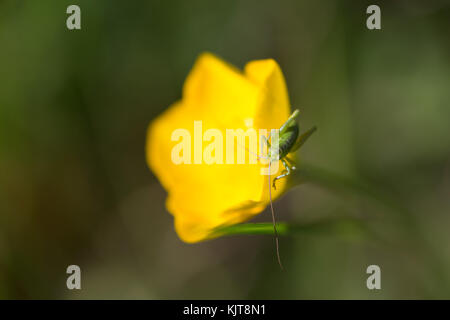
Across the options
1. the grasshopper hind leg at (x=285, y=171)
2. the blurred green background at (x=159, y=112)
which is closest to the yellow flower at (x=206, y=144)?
the grasshopper hind leg at (x=285, y=171)

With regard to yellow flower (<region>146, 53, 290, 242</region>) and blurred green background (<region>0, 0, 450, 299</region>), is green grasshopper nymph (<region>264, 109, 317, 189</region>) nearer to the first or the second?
yellow flower (<region>146, 53, 290, 242</region>)

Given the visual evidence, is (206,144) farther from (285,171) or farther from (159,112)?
(159,112)

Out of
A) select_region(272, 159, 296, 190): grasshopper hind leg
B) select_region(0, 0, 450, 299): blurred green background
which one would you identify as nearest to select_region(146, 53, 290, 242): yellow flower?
select_region(272, 159, 296, 190): grasshopper hind leg

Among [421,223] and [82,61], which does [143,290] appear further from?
[421,223]

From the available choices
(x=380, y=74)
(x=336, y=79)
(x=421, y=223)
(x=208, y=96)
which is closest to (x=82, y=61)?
(x=208, y=96)

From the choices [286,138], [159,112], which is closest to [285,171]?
[286,138]

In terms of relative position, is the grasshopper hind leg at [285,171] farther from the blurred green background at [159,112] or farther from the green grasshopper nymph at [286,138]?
the blurred green background at [159,112]
